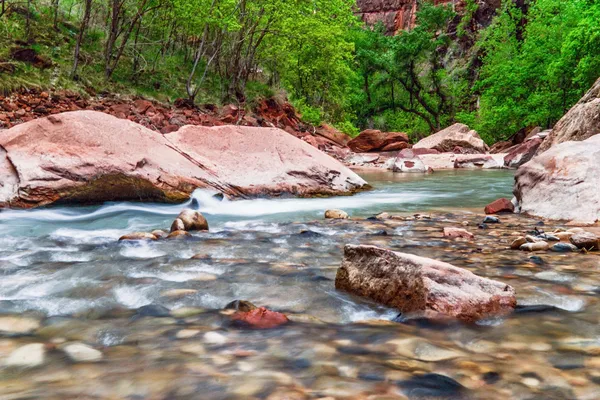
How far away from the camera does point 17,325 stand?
6.89 ft

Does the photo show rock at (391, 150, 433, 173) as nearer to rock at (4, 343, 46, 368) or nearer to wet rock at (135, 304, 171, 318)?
wet rock at (135, 304, 171, 318)

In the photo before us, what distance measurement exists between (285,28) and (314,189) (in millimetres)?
15311

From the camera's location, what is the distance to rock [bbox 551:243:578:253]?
11.9 ft

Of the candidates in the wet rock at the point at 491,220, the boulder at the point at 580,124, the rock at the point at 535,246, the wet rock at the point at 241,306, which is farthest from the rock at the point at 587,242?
the boulder at the point at 580,124

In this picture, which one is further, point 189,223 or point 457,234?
point 189,223

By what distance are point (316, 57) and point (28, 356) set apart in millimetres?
31268

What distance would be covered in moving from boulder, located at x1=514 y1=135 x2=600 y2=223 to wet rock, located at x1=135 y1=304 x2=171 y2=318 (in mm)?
4771

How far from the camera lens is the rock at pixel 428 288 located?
217 cm

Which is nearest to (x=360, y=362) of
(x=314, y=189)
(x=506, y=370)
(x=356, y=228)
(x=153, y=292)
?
(x=506, y=370)

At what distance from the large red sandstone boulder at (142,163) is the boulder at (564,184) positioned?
3410 millimetres

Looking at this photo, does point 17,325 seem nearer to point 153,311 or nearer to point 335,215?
point 153,311

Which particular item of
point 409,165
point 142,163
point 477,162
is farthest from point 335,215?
point 477,162

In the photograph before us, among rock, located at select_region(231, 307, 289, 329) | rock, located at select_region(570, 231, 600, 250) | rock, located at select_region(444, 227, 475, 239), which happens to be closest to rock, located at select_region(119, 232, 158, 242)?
rock, located at select_region(231, 307, 289, 329)

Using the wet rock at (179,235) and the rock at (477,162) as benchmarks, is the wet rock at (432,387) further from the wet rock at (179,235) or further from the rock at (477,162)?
the rock at (477,162)
